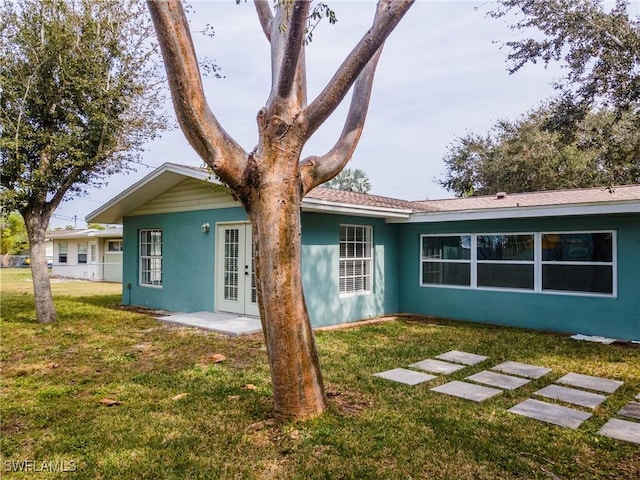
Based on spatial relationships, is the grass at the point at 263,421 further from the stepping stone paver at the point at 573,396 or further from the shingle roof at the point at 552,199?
the shingle roof at the point at 552,199

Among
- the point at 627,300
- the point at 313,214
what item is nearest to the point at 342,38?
the point at 313,214

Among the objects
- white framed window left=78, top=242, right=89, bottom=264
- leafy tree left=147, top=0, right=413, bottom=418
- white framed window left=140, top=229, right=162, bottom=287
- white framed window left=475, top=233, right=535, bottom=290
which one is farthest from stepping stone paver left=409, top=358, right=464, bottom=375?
white framed window left=78, top=242, right=89, bottom=264

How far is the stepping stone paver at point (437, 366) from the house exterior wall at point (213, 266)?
298 centimetres

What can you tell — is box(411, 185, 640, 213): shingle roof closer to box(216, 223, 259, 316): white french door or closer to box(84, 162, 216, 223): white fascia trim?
box(216, 223, 259, 316): white french door

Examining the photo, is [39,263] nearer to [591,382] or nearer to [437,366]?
[437,366]

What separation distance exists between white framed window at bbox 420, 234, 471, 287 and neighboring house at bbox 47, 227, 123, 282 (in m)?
15.7

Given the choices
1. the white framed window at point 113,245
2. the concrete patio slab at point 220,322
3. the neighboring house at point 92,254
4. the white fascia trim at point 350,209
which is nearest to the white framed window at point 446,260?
the white fascia trim at point 350,209

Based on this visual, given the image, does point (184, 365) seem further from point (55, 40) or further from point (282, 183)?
point (55, 40)

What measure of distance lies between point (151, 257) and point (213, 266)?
2925mm

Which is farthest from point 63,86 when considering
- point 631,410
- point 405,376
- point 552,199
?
point 552,199

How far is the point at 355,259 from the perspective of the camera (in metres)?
9.62

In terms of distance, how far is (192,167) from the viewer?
875 centimetres

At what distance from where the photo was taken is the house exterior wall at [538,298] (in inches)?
299

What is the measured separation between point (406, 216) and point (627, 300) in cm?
448
